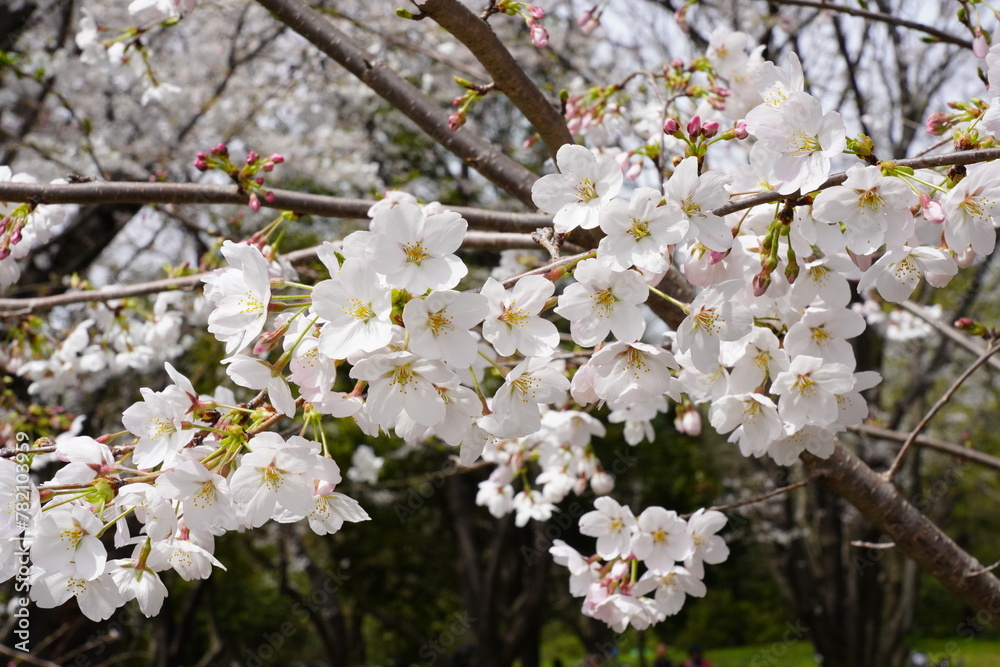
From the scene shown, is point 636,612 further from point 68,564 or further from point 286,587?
point 286,587

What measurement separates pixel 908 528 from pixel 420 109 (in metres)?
1.59

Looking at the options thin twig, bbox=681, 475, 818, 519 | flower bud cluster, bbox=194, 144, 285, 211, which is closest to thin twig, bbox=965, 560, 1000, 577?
thin twig, bbox=681, 475, 818, 519

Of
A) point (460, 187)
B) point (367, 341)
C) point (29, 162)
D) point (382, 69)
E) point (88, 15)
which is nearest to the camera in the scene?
point (367, 341)

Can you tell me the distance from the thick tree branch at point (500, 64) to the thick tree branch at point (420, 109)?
0.48ft

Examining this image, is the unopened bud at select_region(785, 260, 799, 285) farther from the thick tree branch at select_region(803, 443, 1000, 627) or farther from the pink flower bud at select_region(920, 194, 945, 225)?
the thick tree branch at select_region(803, 443, 1000, 627)

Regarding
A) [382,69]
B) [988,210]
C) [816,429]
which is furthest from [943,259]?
[382,69]

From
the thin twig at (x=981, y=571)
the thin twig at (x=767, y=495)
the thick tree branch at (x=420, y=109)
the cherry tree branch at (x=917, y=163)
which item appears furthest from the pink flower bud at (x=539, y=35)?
the thin twig at (x=981, y=571)

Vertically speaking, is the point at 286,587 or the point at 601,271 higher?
the point at 601,271

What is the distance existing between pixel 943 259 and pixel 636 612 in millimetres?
1023

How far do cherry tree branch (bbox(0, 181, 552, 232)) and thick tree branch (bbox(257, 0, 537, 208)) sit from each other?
125 millimetres

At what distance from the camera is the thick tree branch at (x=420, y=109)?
5.95 ft

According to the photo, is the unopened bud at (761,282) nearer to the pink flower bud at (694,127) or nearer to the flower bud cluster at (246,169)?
the pink flower bud at (694,127)

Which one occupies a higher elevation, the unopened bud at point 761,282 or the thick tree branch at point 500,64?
the thick tree branch at point 500,64

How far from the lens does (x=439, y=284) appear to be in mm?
912
